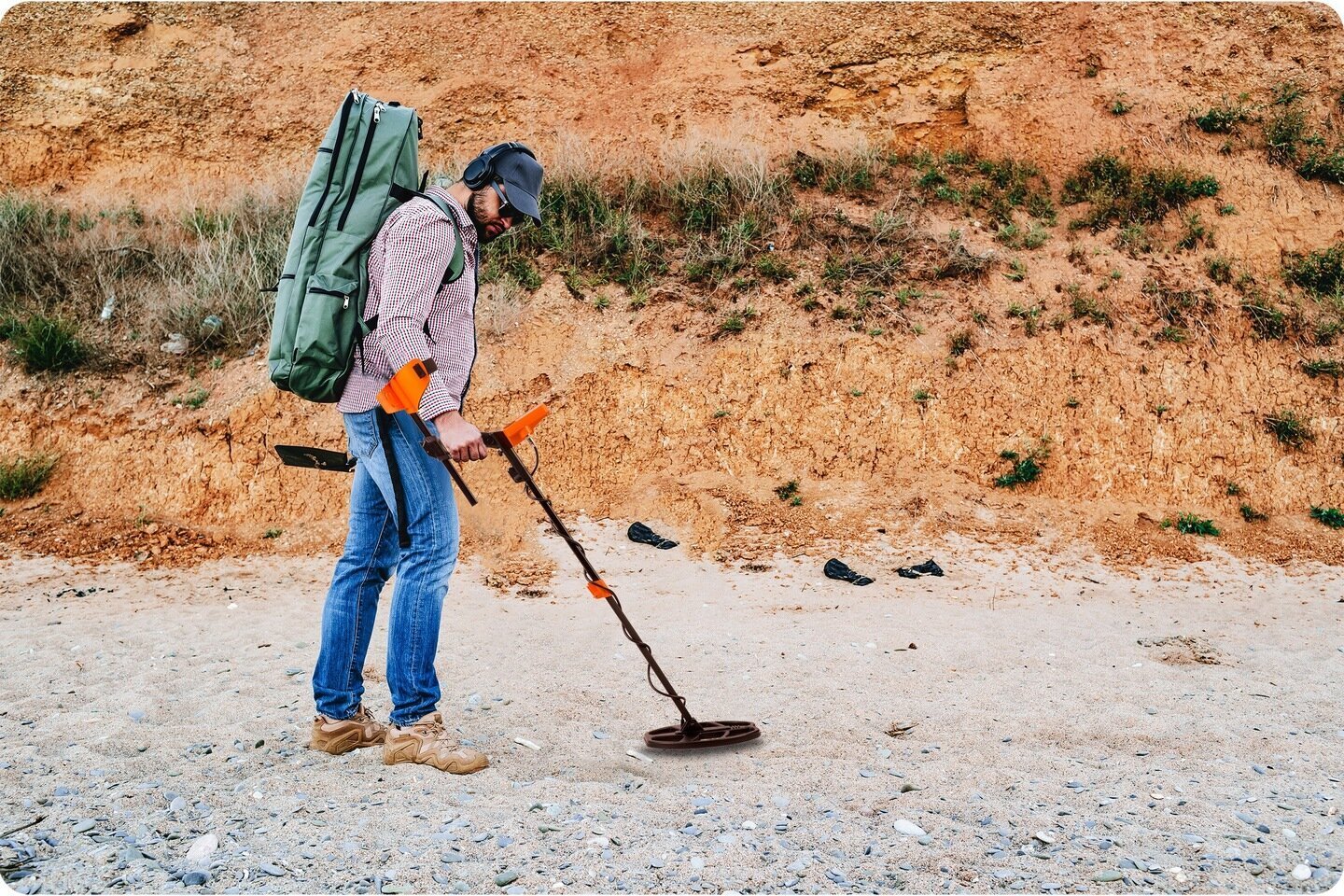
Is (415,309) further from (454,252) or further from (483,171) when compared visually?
(483,171)

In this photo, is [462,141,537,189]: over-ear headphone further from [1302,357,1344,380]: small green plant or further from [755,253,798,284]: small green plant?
[1302,357,1344,380]: small green plant

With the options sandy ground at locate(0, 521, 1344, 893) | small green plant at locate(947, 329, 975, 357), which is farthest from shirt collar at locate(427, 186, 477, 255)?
small green plant at locate(947, 329, 975, 357)

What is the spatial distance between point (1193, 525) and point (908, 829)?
5.54m

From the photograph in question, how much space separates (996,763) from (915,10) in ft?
31.9

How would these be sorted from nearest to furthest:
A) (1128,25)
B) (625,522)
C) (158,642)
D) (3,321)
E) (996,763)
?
1. (996,763)
2. (158,642)
3. (625,522)
4. (3,321)
5. (1128,25)

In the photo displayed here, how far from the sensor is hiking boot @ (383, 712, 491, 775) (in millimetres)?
3102

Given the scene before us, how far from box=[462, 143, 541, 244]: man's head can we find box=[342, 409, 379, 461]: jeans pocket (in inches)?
29.7

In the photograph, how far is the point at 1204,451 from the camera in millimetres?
7516

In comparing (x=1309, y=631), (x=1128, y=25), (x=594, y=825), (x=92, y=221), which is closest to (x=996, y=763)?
(x=594, y=825)

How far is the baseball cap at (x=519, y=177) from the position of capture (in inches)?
125

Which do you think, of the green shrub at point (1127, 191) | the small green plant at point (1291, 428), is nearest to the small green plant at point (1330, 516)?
the small green plant at point (1291, 428)

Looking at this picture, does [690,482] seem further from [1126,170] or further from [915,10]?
[915,10]

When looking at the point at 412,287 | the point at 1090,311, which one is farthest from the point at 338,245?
the point at 1090,311

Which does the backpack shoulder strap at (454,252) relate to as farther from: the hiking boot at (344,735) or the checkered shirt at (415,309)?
the hiking boot at (344,735)
